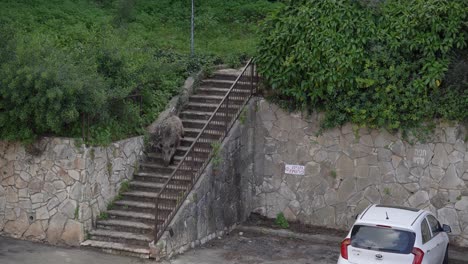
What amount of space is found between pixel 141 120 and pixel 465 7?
767 cm

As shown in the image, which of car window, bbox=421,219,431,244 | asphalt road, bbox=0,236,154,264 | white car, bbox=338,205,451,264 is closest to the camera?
white car, bbox=338,205,451,264

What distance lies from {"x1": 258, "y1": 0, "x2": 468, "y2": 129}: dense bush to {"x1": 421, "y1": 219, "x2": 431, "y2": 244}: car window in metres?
3.33

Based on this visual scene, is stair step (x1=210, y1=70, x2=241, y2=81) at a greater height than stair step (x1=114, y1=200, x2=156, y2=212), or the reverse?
stair step (x1=210, y1=70, x2=241, y2=81)

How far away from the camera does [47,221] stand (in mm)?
13922

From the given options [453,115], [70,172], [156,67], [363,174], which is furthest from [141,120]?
[453,115]

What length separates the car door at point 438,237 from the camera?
1184 centimetres

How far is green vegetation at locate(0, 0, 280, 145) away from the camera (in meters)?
13.0

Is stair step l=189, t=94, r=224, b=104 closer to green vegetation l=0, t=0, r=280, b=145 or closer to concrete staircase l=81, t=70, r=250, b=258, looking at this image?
concrete staircase l=81, t=70, r=250, b=258

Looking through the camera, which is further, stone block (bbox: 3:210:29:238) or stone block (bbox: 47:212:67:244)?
stone block (bbox: 3:210:29:238)

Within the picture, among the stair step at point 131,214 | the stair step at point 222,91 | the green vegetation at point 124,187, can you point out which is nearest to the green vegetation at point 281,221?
the stair step at point 222,91

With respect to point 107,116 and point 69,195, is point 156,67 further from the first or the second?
point 69,195

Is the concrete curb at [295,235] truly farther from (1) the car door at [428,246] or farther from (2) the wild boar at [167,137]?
(1) the car door at [428,246]

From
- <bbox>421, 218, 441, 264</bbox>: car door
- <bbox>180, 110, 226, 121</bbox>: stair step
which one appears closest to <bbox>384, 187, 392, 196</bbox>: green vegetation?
<bbox>421, 218, 441, 264</bbox>: car door


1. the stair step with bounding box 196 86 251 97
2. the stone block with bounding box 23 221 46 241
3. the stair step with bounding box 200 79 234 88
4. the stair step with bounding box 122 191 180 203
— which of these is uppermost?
the stair step with bounding box 200 79 234 88
